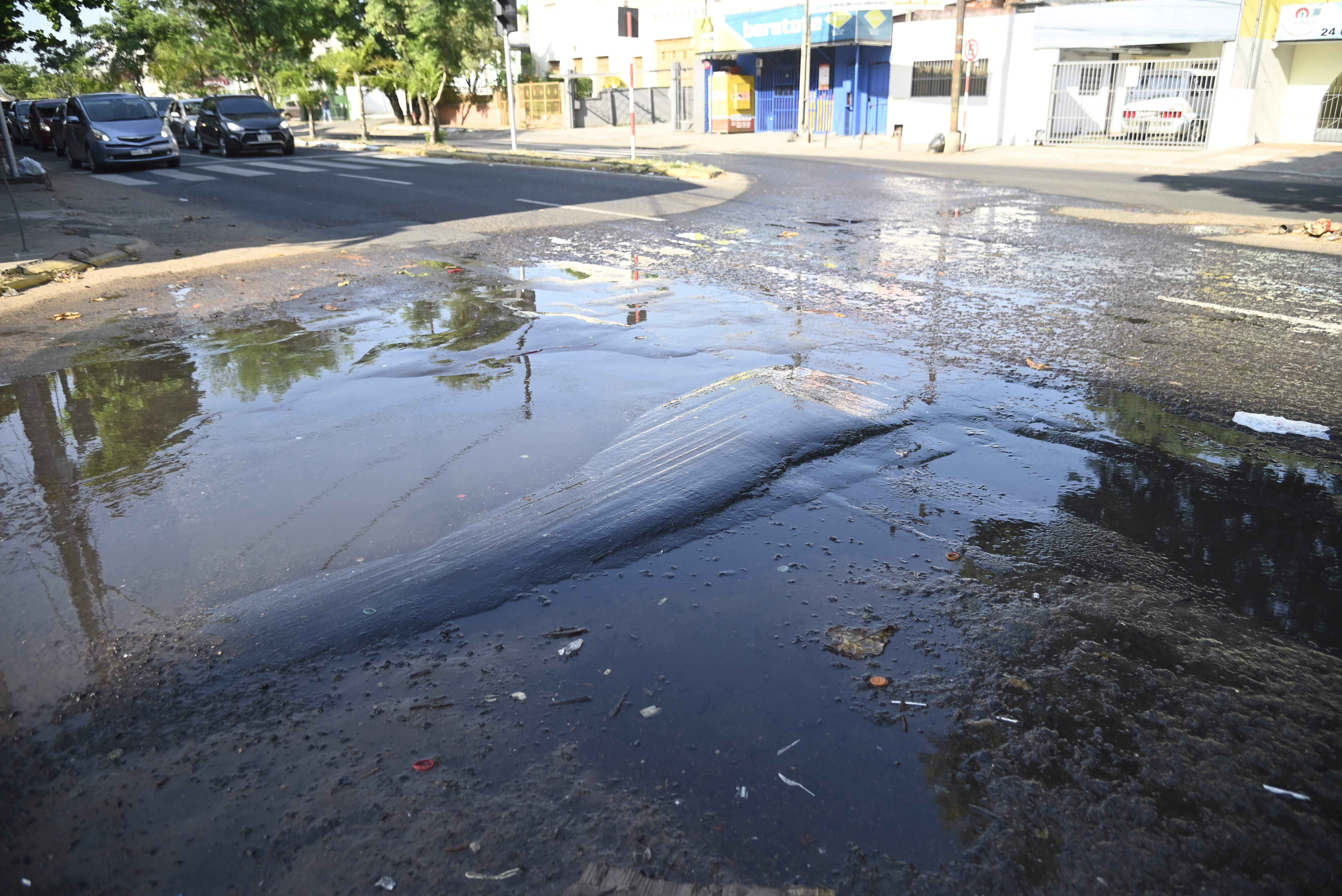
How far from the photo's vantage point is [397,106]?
1855 inches

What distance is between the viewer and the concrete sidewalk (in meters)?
21.1

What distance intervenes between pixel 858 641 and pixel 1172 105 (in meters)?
28.5

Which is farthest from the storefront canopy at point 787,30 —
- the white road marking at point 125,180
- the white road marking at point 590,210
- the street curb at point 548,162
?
the white road marking at point 125,180

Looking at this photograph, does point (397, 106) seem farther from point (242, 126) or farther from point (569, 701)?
point (569, 701)

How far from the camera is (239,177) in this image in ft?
65.7

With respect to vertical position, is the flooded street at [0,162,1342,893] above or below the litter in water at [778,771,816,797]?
above

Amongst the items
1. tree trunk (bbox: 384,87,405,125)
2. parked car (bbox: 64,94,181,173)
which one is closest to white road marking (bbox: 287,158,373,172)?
parked car (bbox: 64,94,181,173)

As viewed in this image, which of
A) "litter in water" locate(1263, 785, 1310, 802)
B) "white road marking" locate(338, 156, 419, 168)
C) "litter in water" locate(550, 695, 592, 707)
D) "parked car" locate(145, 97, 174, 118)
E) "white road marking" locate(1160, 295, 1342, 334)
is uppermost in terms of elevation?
"parked car" locate(145, 97, 174, 118)

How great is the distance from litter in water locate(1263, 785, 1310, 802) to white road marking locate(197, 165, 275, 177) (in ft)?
70.7

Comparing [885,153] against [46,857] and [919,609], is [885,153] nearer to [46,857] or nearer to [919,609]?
[919,609]

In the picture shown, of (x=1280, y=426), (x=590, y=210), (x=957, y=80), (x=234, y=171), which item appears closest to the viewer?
(x=1280, y=426)

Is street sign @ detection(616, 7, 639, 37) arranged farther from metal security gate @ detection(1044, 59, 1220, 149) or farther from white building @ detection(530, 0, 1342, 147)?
metal security gate @ detection(1044, 59, 1220, 149)

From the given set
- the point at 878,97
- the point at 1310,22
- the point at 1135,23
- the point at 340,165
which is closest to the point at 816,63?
the point at 878,97

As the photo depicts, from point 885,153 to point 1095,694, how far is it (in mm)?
25326
